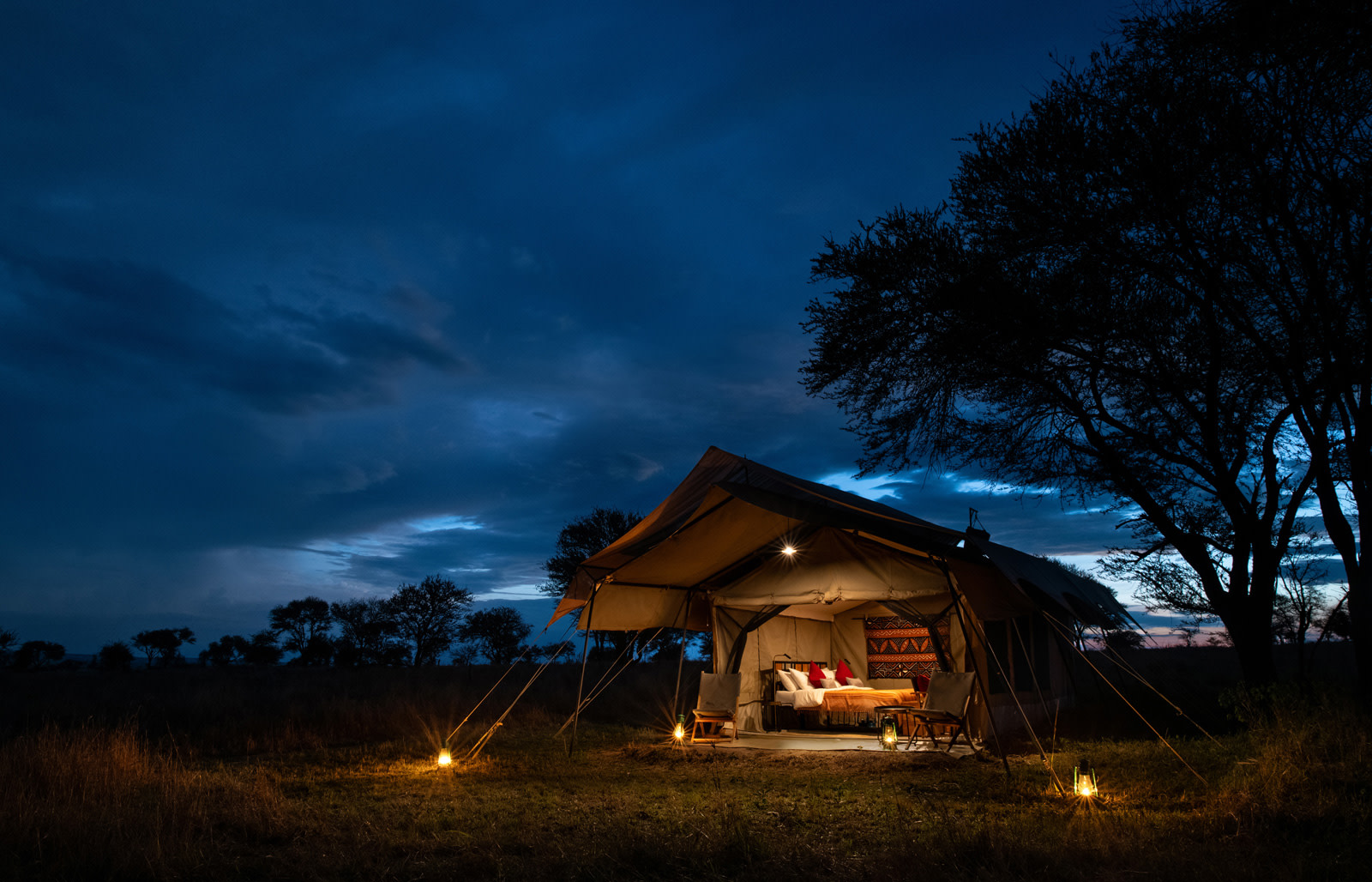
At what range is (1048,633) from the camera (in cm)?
1229

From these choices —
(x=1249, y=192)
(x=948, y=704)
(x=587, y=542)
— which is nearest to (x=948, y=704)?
(x=948, y=704)

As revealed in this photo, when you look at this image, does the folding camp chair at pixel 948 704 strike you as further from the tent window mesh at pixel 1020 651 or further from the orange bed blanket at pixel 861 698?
the orange bed blanket at pixel 861 698

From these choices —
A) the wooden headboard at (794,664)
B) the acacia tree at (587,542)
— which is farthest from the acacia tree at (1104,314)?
the acacia tree at (587,542)

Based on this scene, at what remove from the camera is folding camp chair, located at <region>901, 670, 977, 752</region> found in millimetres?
8602

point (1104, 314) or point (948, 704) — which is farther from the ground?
point (1104, 314)

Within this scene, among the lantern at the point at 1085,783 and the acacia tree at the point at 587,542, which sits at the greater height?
the acacia tree at the point at 587,542

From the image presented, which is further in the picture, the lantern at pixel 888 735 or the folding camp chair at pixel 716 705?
the folding camp chair at pixel 716 705

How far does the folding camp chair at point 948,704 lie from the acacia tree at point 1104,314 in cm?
239

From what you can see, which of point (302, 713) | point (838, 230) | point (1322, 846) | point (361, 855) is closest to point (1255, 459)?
point (838, 230)

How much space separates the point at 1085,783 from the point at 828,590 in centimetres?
470

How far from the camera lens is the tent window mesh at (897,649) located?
41.8 ft

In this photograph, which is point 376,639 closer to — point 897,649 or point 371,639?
point 371,639

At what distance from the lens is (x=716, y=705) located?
9922mm

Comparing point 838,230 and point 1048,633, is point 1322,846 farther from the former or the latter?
point 1048,633
